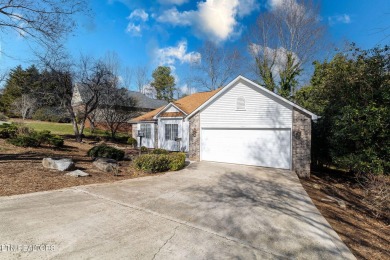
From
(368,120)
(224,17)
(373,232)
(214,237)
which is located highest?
(224,17)

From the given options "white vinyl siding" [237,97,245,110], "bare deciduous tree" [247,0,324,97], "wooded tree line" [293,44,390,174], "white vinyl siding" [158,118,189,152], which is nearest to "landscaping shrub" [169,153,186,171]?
"white vinyl siding" [237,97,245,110]

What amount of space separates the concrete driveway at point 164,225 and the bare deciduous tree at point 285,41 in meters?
20.3

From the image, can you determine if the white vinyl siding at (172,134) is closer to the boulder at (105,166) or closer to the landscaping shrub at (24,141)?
the boulder at (105,166)

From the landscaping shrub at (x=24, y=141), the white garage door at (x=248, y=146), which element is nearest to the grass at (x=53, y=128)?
the landscaping shrub at (x=24, y=141)

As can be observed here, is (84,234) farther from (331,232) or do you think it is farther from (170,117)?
(170,117)

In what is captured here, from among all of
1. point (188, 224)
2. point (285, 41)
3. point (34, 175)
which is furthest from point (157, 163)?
point (285, 41)

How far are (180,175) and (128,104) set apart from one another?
59.9 feet

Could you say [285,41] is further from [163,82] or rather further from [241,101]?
[163,82]

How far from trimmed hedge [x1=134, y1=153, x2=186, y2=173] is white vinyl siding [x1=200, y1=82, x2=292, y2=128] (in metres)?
3.71

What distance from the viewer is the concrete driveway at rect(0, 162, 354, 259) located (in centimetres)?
345

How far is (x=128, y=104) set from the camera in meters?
25.4

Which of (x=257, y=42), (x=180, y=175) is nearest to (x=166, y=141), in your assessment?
(x=180, y=175)

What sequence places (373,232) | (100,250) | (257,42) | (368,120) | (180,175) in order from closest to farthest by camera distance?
Result: 1. (100,250)
2. (373,232)
3. (368,120)
4. (180,175)
5. (257,42)

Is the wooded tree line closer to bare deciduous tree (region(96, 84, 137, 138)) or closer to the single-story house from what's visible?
the single-story house
